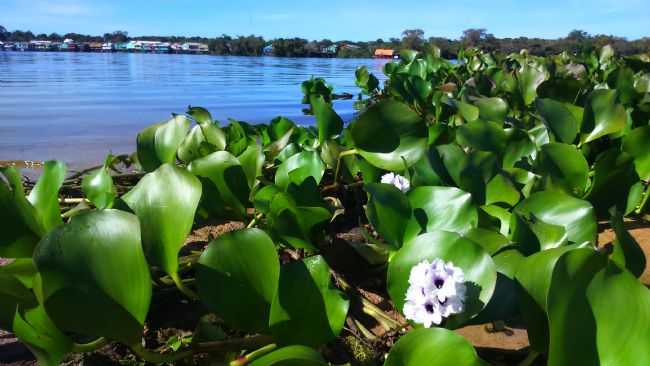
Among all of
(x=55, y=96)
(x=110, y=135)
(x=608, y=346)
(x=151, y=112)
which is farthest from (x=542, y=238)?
(x=55, y=96)

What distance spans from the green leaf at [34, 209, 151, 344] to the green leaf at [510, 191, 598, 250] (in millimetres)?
424

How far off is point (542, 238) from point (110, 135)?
263 cm

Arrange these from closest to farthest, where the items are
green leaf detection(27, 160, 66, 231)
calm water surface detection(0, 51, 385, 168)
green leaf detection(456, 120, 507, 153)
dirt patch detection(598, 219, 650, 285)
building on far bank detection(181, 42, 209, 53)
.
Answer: green leaf detection(27, 160, 66, 231)
green leaf detection(456, 120, 507, 153)
dirt patch detection(598, 219, 650, 285)
calm water surface detection(0, 51, 385, 168)
building on far bank detection(181, 42, 209, 53)

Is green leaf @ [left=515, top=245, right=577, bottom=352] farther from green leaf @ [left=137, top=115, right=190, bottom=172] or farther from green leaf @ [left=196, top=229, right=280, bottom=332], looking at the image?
green leaf @ [left=137, top=115, right=190, bottom=172]

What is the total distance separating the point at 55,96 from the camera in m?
4.44

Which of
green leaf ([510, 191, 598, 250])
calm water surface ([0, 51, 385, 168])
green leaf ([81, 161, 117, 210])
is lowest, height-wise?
calm water surface ([0, 51, 385, 168])

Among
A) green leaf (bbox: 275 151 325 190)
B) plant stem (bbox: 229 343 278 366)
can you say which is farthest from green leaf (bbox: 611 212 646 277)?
green leaf (bbox: 275 151 325 190)

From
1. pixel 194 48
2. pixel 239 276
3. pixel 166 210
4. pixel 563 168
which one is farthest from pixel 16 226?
pixel 194 48

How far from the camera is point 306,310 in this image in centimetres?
55

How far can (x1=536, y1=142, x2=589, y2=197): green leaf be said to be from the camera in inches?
36.5

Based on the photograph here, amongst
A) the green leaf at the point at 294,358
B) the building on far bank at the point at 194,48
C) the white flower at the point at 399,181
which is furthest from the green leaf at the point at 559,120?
the building on far bank at the point at 194,48

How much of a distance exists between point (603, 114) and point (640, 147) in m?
0.10

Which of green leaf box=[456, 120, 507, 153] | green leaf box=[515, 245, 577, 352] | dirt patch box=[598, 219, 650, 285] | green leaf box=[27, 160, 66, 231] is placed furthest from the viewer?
dirt patch box=[598, 219, 650, 285]

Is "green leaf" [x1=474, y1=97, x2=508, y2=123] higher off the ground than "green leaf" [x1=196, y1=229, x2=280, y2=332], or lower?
higher
